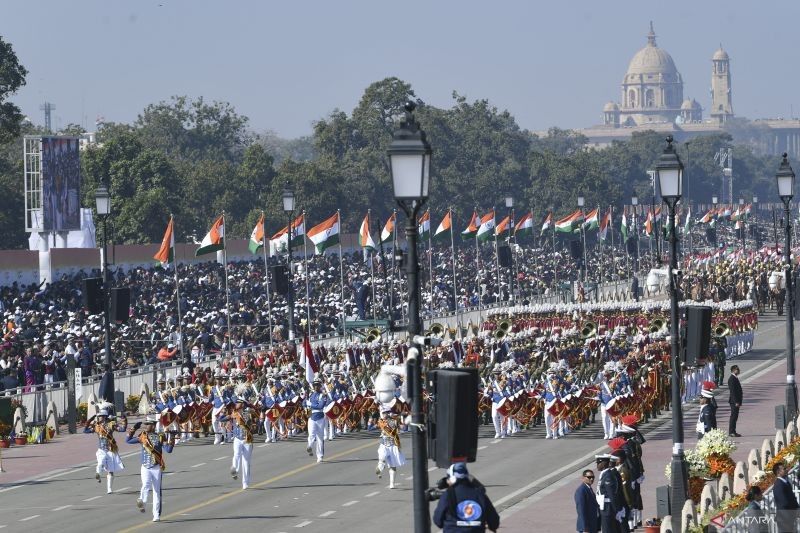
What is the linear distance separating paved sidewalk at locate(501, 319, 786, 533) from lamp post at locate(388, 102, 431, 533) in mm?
10530

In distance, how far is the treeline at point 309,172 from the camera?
298 feet

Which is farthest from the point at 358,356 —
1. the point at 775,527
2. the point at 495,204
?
the point at 495,204

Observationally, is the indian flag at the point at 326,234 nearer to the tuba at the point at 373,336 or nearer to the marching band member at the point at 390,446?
the tuba at the point at 373,336

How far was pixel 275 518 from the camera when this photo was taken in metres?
27.1

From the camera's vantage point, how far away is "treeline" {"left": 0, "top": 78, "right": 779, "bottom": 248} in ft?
298

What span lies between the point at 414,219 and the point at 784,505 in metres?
6.49

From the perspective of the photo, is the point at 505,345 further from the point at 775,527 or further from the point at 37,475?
the point at 775,527

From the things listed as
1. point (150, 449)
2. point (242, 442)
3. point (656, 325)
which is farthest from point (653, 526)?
point (656, 325)

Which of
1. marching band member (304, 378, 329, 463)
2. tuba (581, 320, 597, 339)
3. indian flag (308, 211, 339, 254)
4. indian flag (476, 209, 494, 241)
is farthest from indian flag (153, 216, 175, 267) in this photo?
indian flag (476, 209, 494, 241)

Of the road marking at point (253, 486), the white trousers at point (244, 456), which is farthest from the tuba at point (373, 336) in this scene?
the white trousers at point (244, 456)

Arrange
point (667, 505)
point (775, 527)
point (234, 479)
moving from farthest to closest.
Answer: point (234, 479) < point (667, 505) < point (775, 527)

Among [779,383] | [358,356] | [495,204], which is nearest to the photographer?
[358,356]

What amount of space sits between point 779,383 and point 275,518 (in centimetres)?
2540

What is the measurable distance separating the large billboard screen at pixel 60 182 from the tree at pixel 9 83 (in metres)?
2.42
